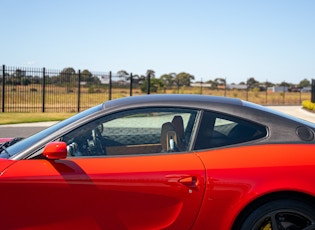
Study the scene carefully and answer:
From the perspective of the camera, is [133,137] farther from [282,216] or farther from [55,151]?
[282,216]

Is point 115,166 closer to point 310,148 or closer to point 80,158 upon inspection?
point 80,158

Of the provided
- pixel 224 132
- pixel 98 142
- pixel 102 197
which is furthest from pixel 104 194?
pixel 224 132

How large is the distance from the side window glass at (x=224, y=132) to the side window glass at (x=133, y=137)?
121 millimetres

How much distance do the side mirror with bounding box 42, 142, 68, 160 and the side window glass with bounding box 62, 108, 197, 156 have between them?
0.27 meters

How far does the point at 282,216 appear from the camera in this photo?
9.27ft

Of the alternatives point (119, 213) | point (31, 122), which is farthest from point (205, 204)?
point (31, 122)

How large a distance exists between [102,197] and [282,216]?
1.33m

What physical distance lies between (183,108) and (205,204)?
0.80 meters

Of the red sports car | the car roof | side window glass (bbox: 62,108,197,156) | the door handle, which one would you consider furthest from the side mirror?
the door handle

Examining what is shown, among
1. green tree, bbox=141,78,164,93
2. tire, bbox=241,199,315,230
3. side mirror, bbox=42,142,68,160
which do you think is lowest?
tire, bbox=241,199,315,230

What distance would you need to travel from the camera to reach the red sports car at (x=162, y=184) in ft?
8.92

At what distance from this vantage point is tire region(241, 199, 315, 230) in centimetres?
280

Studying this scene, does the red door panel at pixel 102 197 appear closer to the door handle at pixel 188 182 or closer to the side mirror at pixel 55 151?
the door handle at pixel 188 182

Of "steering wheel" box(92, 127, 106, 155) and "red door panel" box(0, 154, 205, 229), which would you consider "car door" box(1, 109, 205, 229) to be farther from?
"steering wheel" box(92, 127, 106, 155)
